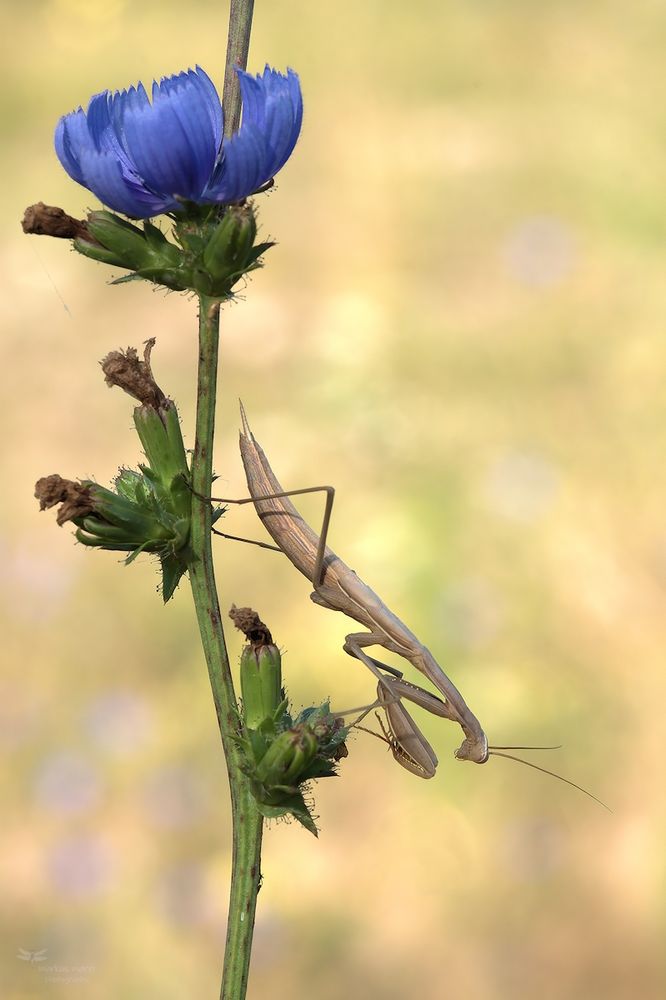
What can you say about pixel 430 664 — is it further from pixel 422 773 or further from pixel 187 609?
pixel 187 609

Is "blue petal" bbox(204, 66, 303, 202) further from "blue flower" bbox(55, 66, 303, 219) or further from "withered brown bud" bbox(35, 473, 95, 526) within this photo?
"withered brown bud" bbox(35, 473, 95, 526)

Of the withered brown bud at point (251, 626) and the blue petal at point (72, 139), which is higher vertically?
the blue petal at point (72, 139)

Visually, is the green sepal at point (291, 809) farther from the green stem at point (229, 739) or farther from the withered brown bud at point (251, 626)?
the withered brown bud at point (251, 626)

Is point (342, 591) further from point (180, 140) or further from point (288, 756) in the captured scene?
point (180, 140)

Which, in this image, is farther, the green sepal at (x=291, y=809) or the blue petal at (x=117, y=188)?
the green sepal at (x=291, y=809)

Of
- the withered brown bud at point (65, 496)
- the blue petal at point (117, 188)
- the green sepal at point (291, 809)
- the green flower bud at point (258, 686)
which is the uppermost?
the blue petal at point (117, 188)

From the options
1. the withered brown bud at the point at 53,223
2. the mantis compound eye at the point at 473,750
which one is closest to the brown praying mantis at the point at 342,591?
the mantis compound eye at the point at 473,750
